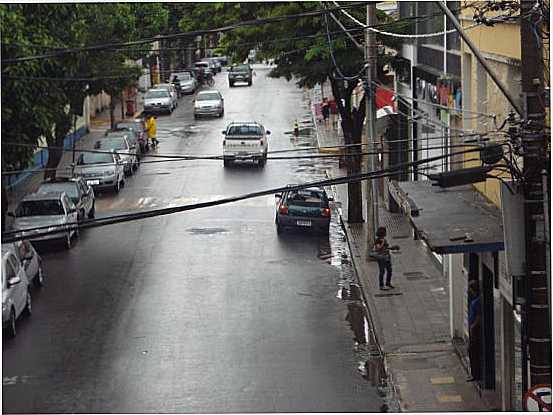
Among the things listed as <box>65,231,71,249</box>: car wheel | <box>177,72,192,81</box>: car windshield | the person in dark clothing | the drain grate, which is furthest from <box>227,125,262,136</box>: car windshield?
<box>177,72,192,81</box>: car windshield

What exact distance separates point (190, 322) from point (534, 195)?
11.8 meters

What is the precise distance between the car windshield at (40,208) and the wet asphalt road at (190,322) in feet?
3.21

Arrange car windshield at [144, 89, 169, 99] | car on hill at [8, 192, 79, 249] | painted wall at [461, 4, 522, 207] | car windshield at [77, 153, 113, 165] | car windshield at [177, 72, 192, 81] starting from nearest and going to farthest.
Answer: painted wall at [461, 4, 522, 207]
car on hill at [8, 192, 79, 249]
car windshield at [77, 153, 113, 165]
car windshield at [144, 89, 169, 99]
car windshield at [177, 72, 192, 81]

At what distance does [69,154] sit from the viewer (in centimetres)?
4959

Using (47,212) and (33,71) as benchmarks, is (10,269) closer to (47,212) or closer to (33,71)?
(33,71)

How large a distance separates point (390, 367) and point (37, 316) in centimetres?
760

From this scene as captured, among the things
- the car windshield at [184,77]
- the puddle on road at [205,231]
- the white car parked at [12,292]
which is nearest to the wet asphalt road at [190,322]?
the puddle on road at [205,231]

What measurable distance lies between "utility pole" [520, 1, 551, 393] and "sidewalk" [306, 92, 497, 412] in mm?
5485

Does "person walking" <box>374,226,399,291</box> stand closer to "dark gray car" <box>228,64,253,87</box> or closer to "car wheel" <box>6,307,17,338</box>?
"car wheel" <box>6,307,17,338</box>

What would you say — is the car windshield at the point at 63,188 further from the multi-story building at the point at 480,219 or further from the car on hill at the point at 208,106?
the car on hill at the point at 208,106

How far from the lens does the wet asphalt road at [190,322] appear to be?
18250 millimetres

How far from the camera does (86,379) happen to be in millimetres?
19109

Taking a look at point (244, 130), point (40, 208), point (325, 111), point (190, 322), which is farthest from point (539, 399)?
point (325, 111)

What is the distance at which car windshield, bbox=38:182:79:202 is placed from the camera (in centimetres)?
3319
